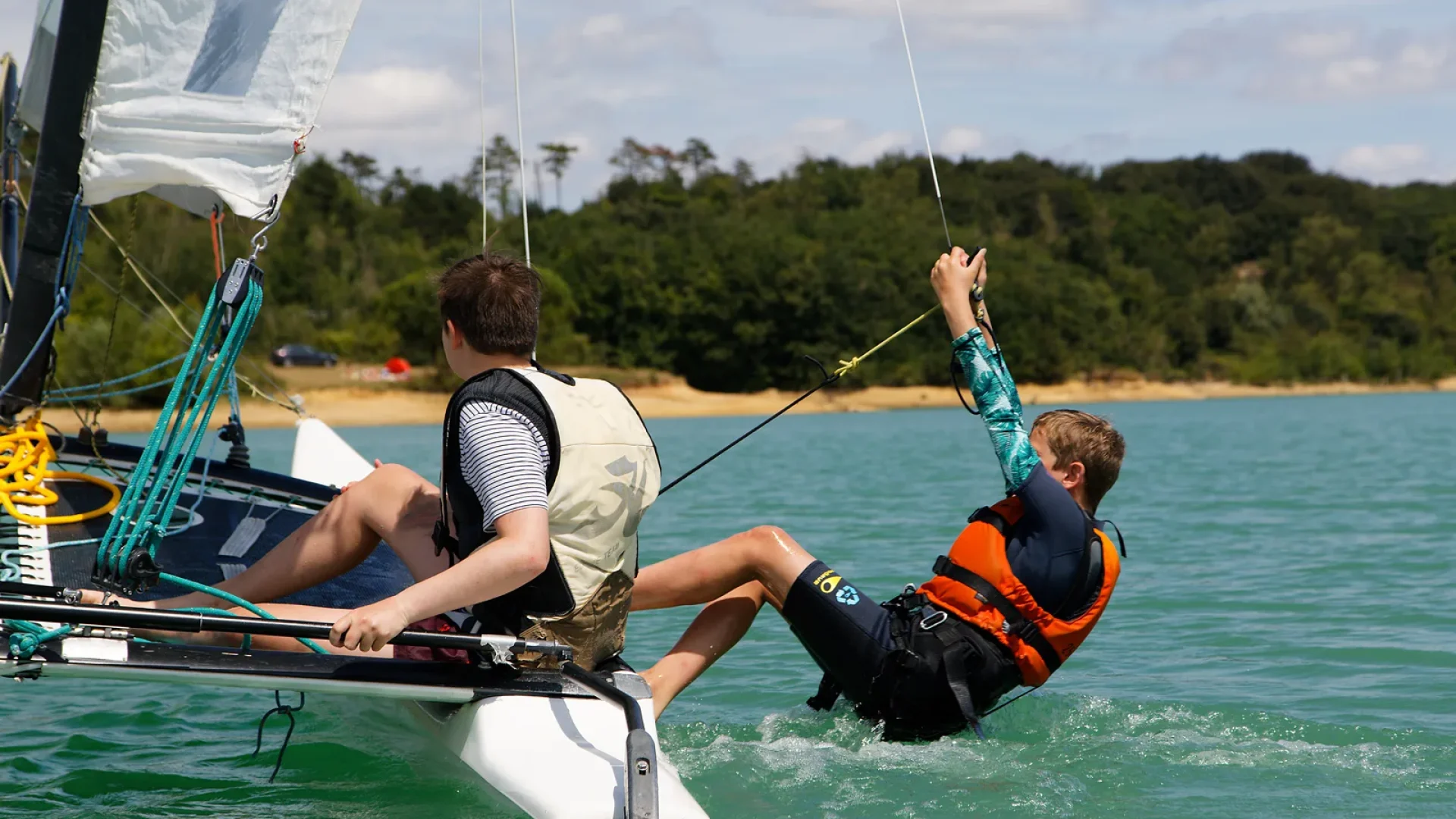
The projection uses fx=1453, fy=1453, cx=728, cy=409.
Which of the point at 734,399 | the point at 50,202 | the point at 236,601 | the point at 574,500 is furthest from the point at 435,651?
the point at 734,399

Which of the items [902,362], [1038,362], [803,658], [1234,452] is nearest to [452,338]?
[803,658]

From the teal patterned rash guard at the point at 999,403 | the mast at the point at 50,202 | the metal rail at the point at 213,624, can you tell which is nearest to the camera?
the metal rail at the point at 213,624

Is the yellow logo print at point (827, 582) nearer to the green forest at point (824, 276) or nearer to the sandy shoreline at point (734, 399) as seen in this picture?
the sandy shoreline at point (734, 399)

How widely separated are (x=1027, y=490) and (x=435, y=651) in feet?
5.06

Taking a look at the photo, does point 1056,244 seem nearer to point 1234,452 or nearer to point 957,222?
point 957,222

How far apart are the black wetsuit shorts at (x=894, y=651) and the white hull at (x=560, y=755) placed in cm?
72

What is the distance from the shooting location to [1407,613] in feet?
22.2

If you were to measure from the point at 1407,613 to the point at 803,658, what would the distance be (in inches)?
116

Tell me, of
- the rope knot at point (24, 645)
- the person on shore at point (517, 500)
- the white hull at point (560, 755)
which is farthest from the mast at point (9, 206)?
the white hull at point (560, 755)

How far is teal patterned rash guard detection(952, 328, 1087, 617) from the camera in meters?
3.70

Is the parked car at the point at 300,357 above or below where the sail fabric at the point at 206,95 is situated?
Result: above

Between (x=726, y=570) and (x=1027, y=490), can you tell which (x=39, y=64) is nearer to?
(x=726, y=570)

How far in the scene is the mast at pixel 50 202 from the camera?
15.8 ft

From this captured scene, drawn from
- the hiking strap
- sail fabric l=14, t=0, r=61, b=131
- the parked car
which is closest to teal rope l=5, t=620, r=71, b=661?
the hiking strap
